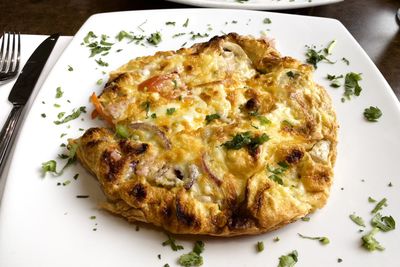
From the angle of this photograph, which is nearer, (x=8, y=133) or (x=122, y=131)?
(x=122, y=131)

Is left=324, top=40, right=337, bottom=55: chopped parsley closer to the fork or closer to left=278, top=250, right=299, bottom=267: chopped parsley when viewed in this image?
left=278, top=250, right=299, bottom=267: chopped parsley

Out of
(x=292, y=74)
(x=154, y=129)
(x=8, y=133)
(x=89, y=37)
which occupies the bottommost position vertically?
(x=8, y=133)

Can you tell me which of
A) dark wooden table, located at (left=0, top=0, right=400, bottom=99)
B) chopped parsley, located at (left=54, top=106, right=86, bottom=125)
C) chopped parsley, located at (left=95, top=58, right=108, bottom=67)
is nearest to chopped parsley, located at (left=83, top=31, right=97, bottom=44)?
chopped parsley, located at (left=95, top=58, right=108, bottom=67)

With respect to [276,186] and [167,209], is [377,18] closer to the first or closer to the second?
[276,186]

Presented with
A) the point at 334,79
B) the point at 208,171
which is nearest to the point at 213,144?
the point at 208,171

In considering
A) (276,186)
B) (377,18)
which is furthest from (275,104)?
(377,18)

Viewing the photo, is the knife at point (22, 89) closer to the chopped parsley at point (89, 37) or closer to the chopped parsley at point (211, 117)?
the chopped parsley at point (89, 37)

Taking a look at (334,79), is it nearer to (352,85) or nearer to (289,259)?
(352,85)

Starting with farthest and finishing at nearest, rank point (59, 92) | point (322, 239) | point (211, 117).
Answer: point (59, 92) → point (211, 117) → point (322, 239)
